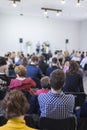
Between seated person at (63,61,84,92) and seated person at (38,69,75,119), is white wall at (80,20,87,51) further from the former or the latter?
seated person at (38,69,75,119)

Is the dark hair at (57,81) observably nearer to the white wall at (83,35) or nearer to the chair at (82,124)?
the chair at (82,124)

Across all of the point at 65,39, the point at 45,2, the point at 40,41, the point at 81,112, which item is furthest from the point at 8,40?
the point at 81,112

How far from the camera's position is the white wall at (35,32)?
17.5m

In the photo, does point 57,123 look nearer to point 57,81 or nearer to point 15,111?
point 57,81

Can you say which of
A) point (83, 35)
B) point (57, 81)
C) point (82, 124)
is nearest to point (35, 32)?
point (83, 35)

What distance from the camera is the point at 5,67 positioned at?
6.07m

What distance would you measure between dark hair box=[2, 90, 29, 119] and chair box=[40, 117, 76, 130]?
2.55 ft

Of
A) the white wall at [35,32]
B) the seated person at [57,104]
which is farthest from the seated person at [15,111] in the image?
the white wall at [35,32]

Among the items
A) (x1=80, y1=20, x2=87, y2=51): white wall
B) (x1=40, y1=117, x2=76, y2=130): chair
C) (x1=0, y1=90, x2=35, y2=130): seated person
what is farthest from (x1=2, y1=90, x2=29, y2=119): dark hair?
(x1=80, y1=20, x2=87, y2=51): white wall

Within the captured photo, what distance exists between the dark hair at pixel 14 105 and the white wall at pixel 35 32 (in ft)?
52.8

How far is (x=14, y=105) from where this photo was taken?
1.56 m

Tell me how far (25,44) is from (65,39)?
3.56 m

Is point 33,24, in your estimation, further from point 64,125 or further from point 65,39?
point 64,125

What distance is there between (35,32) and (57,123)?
16.6 meters
